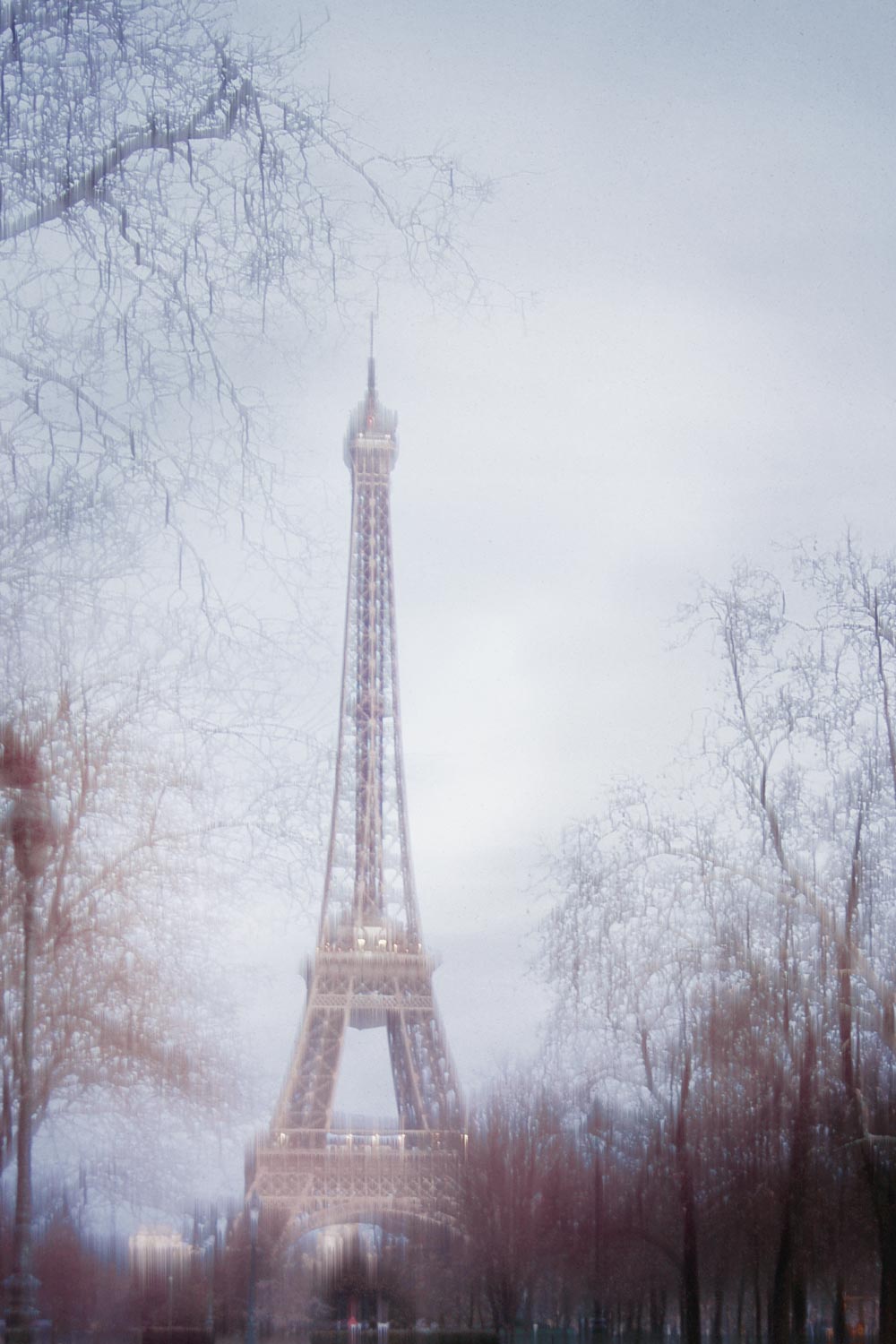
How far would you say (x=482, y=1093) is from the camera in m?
10.2

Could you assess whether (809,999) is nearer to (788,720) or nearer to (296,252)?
(788,720)

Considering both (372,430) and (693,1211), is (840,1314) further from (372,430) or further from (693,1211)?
(372,430)

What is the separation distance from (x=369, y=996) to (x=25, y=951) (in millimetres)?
12197

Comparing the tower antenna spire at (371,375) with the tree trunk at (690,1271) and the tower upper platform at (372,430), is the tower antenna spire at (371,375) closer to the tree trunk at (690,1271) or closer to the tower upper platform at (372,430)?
the tower upper platform at (372,430)

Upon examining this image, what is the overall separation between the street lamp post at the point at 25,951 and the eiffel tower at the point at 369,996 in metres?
6.66

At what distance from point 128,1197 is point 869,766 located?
14.1ft

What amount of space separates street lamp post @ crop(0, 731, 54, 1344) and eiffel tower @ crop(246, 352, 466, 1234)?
666 cm

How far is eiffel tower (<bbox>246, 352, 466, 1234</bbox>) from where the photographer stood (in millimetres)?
14375

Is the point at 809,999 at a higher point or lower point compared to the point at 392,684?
lower

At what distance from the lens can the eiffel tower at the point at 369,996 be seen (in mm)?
14375

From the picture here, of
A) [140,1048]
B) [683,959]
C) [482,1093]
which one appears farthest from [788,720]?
[482,1093]

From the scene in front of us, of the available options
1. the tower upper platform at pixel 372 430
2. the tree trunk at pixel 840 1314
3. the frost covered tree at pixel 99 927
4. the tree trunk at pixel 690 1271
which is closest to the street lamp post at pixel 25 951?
the frost covered tree at pixel 99 927

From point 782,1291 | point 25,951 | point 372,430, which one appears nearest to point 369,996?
point 372,430

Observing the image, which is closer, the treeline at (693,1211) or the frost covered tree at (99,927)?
the frost covered tree at (99,927)
